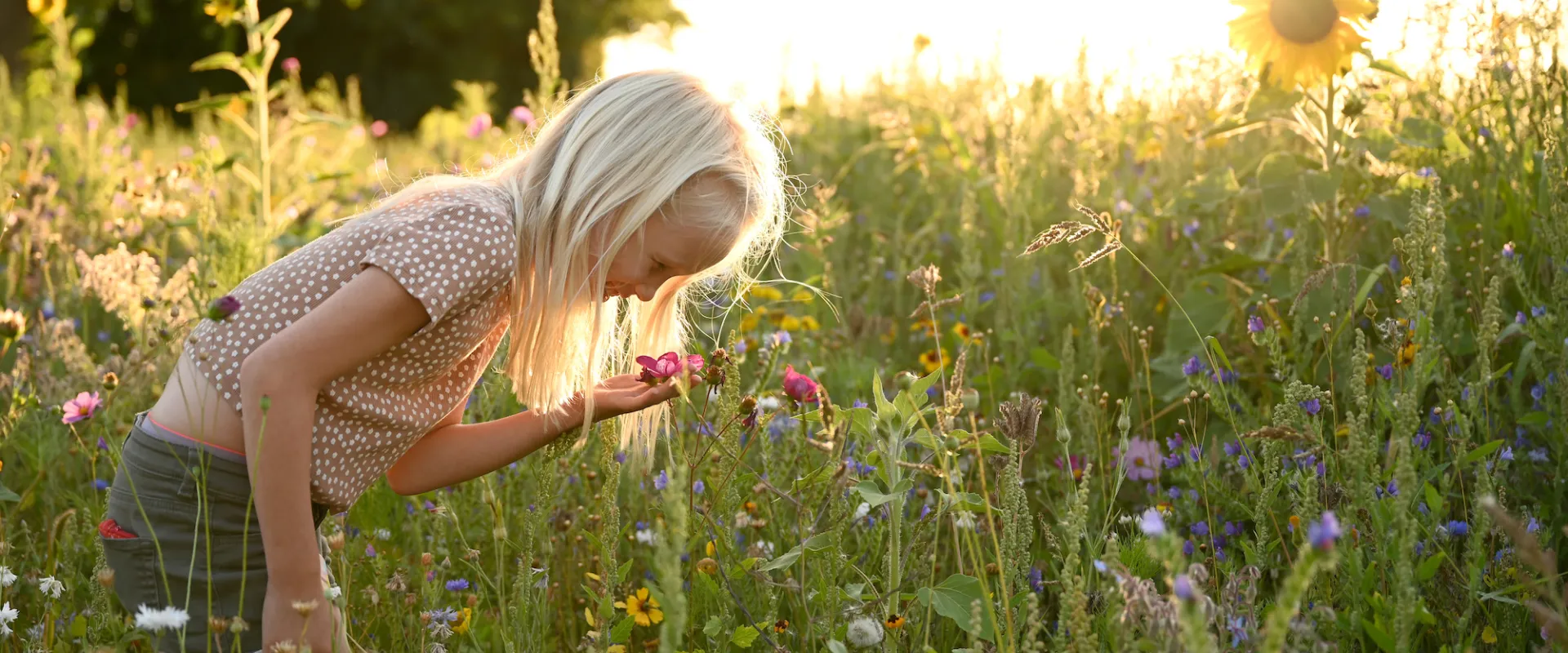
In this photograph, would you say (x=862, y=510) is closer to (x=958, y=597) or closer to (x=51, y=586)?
(x=958, y=597)

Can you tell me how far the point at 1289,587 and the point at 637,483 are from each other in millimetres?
1745

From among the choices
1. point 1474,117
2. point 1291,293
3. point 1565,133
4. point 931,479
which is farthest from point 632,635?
point 1474,117

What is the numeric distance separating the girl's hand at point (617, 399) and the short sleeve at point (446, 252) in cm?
26

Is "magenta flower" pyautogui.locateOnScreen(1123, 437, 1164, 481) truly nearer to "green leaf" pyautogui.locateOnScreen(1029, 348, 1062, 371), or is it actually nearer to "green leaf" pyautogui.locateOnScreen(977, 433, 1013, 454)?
"green leaf" pyautogui.locateOnScreen(1029, 348, 1062, 371)

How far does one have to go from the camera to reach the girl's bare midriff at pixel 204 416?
186 cm

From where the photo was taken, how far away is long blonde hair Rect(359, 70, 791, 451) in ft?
6.49

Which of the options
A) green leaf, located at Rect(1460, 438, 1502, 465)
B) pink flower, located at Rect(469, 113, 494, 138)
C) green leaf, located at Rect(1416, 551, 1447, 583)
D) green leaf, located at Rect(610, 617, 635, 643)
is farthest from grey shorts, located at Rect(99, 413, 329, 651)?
pink flower, located at Rect(469, 113, 494, 138)

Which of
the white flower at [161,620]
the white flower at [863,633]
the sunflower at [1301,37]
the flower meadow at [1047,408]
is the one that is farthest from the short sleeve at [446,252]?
the sunflower at [1301,37]

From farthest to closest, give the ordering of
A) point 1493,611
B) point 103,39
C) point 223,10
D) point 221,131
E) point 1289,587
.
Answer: point 103,39, point 221,131, point 223,10, point 1493,611, point 1289,587

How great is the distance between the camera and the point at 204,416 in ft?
6.17

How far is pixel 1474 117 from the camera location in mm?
3336

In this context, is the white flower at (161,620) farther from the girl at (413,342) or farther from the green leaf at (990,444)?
the green leaf at (990,444)

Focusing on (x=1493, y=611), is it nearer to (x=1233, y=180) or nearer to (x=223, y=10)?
(x=1233, y=180)

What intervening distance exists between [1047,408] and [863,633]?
1.41 metres
